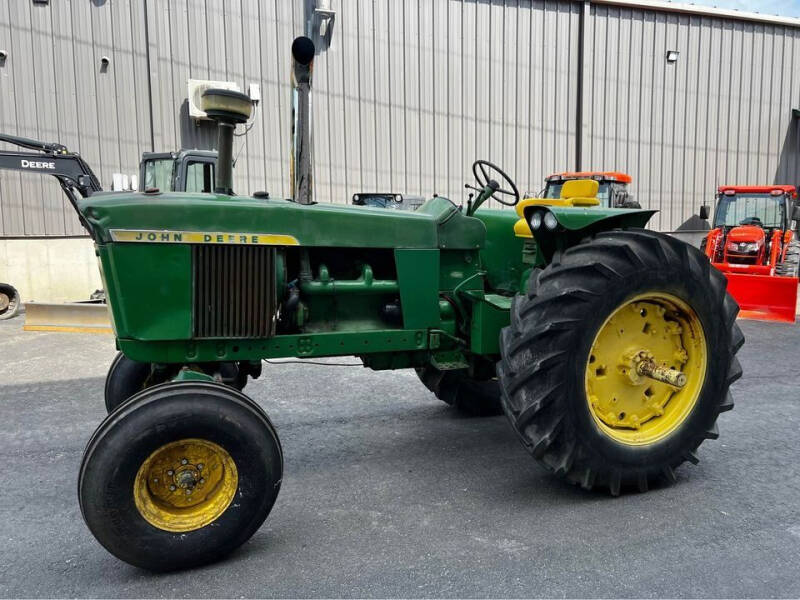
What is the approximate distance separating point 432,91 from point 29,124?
696cm

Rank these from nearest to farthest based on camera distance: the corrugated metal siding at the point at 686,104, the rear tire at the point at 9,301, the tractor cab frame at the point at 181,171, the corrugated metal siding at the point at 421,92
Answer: the tractor cab frame at the point at 181,171, the rear tire at the point at 9,301, the corrugated metal siding at the point at 421,92, the corrugated metal siding at the point at 686,104

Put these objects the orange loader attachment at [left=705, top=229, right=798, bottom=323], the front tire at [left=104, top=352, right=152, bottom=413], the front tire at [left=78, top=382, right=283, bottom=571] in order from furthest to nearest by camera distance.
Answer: the orange loader attachment at [left=705, top=229, right=798, bottom=323] < the front tire at [left=104, top=352, right=152, bottom=413] < the front tire at [left=78, top=382, right=283, bottom=571]

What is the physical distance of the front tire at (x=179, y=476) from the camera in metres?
2.37

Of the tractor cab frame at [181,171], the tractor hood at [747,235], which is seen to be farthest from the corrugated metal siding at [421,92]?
the tractor hood at [747,235]

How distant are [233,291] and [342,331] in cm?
58

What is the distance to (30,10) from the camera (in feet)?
34.7

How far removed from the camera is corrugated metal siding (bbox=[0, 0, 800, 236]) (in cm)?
1088

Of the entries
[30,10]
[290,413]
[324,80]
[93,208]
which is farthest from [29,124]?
[93,208]

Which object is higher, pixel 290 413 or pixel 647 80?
pixel 647 80

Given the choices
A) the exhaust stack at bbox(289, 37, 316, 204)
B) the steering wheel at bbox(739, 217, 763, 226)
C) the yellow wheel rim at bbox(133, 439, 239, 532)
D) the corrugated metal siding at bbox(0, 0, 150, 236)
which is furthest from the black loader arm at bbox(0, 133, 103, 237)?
the steering wheel at bbox(739, 217, 763, 226)

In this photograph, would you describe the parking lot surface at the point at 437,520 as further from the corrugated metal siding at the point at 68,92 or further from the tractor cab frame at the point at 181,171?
the corrugated metal siding at the point at 68,92

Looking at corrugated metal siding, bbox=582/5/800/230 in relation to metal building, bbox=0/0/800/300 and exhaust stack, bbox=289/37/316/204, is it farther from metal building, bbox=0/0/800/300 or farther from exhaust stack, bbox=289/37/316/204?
exhaust stack, bbox=289/37/316/204

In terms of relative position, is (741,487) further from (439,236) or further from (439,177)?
(439,177)

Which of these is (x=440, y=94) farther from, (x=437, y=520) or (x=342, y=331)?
(x=437, y=520)
